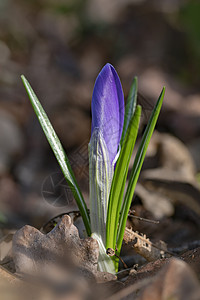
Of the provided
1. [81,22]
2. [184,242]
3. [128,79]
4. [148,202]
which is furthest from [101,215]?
[81,22]

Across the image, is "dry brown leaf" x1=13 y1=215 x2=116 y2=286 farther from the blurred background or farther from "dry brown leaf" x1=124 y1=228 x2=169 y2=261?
the blurred background

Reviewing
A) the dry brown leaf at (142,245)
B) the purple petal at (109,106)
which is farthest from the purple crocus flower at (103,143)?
the dry brown leaf at (142,245)

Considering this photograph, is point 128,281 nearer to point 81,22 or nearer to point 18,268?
point 18,268

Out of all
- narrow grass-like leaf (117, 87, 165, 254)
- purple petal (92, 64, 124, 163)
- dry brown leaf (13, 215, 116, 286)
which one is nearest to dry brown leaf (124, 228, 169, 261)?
narrow grass-like leaf (117, 87, 165, 254)

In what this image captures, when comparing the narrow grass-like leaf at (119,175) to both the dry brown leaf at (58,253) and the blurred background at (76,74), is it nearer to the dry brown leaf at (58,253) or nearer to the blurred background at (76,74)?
the dry brown leaf at (58,253)

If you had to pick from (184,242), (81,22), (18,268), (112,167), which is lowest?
(184,242)

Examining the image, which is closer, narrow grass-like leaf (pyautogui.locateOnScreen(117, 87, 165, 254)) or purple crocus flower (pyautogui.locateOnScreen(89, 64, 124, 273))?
purple crocus flower (pyautogui.locateOnScreen(89, 64, 124, 273))
